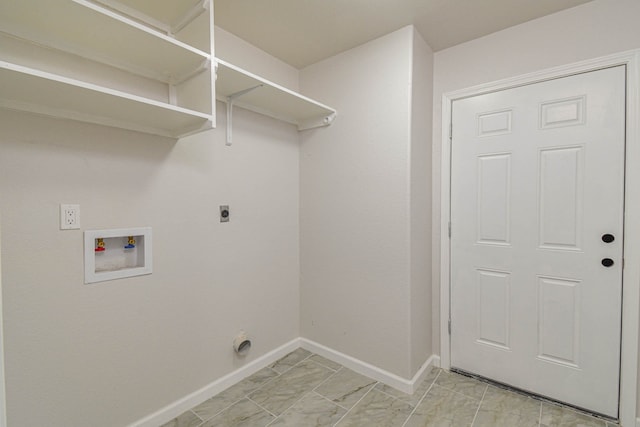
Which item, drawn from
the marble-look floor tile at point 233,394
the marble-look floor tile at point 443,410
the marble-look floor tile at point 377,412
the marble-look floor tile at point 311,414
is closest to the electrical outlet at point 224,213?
the marble-look floor tile at point 233,394

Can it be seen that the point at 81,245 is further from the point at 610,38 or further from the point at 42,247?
the point at 610,38

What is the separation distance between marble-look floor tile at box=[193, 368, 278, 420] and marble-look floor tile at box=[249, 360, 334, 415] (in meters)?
0.06

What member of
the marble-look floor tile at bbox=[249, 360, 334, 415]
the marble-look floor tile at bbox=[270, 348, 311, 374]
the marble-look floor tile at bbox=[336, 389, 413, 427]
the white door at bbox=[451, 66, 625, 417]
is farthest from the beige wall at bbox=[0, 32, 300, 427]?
the white door at bbox=[451, 66, 625, 417]

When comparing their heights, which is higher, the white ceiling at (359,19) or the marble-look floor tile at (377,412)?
the white ceiling at (359,19)

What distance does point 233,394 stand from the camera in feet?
6.47

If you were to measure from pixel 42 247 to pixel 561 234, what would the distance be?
2.78 metres

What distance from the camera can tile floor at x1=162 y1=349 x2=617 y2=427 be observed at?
173 centimetres

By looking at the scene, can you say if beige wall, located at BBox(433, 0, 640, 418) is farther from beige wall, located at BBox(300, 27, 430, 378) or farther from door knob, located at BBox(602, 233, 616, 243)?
door knob, located at BBox(602, 233, 616, 243)

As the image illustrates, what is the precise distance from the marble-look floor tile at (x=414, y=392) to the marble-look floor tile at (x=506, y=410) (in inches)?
13.2

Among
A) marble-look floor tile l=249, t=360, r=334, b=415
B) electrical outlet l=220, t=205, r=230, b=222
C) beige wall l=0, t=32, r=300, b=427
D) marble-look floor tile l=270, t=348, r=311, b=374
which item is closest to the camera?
beige wall l=0, t=32, r=300, b=427

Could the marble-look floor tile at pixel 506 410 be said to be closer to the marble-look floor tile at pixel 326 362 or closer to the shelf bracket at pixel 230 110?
the marble-look floor tile at pixel 326 362

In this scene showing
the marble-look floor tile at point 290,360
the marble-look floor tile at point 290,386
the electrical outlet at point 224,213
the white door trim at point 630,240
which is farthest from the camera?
the marble-look floor tile at point 290,360

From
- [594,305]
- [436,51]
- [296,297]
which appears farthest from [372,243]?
[436,51]

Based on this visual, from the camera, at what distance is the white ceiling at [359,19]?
174 centimetres
